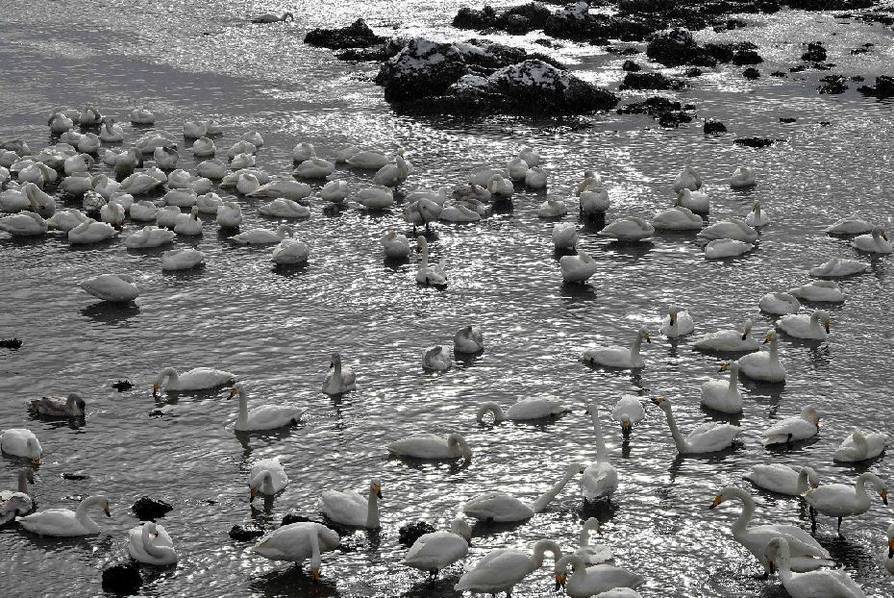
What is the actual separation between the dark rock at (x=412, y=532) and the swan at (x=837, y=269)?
15.1 meters

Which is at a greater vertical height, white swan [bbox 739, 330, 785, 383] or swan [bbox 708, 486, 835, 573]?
white swan [bbox 739, 330, 785, 383]

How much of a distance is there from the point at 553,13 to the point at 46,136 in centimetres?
3072

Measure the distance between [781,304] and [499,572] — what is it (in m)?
13.1

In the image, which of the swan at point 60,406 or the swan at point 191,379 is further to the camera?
the swan at point 191,379

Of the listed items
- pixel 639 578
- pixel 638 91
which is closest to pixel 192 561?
pixel 639 578

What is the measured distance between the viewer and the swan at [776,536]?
17266 millimetres

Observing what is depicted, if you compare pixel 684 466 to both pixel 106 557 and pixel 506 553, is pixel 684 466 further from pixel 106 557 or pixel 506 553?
pixel 106 557

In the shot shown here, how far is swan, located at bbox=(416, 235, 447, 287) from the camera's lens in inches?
1142

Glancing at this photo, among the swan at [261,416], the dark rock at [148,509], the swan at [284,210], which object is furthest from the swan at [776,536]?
the swan at [284,210]

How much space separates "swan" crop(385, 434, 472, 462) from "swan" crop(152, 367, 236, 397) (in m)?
4.88

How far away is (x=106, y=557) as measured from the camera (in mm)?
18094

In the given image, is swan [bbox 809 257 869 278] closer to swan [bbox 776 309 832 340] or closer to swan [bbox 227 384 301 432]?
swan [bbox 776 309 832 340]

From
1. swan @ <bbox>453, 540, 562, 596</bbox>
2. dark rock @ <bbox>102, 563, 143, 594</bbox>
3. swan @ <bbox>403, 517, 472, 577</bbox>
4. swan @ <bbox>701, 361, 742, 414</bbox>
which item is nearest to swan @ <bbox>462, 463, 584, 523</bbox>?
swan @ <bbox>403, 517, 472, 577</bbox>

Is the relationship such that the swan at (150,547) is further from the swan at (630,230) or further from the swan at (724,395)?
the swan at (630,230)
